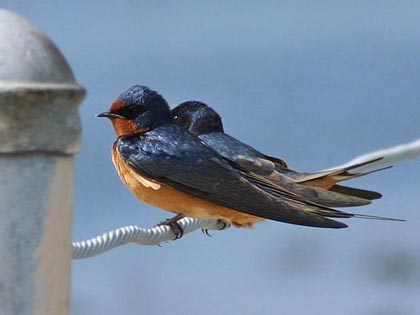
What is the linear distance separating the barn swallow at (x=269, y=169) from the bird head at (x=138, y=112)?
119 mm

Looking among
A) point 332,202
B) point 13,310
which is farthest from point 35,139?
point 332,202

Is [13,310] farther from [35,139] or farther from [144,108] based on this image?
[144,108]

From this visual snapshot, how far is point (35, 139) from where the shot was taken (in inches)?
38.9

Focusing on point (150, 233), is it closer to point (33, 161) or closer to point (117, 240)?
point (117, 240)

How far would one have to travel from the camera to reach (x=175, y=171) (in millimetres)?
2521

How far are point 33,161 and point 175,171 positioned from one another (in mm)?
1533

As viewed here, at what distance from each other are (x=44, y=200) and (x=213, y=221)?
1559mm

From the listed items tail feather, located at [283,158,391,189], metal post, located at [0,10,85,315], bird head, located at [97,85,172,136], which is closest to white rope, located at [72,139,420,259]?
tail feather, located at [283,158,391,189]

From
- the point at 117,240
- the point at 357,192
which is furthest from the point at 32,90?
the point at 357,192

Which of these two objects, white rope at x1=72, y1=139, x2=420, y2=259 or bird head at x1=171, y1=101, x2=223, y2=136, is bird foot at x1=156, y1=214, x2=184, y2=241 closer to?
white rope at x1=72, y1=139, x2=420, y2=259

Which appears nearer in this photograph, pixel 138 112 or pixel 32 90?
pixel 32 90

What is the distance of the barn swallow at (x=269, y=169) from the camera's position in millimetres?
2273

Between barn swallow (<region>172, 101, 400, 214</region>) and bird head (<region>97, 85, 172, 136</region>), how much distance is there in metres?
0.12

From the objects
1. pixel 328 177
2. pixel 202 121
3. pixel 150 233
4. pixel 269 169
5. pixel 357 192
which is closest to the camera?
pixel 150 233
